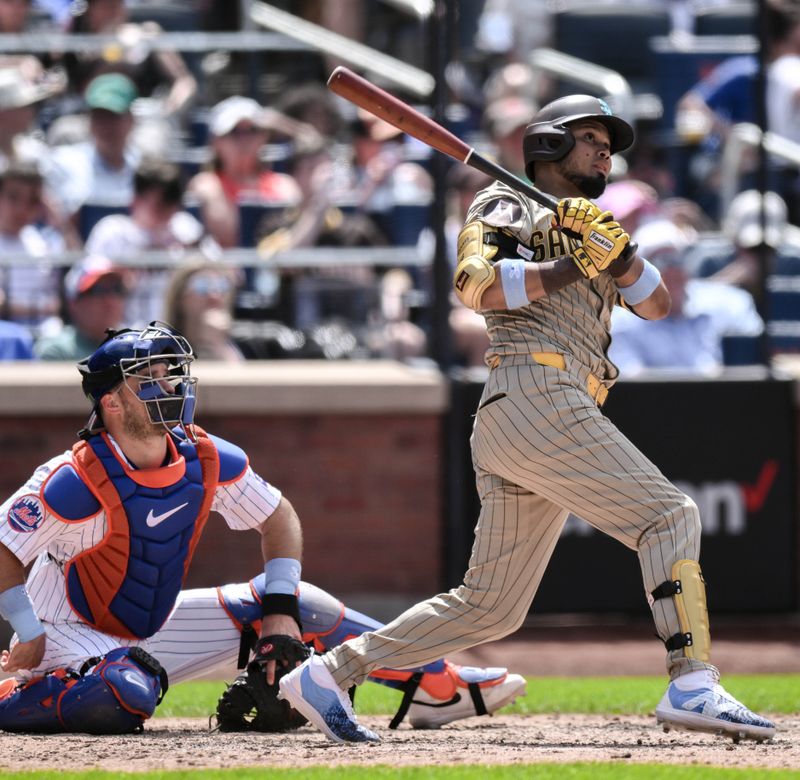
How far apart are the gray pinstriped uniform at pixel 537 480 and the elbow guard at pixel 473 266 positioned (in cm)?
7

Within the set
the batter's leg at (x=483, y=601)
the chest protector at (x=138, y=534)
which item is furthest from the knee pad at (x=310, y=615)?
the batter's leg at (x=483, y=601)

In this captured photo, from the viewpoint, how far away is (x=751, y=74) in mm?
10180

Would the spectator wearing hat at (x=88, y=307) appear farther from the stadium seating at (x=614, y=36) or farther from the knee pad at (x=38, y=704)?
the stadium seating at (x=614, y=36)

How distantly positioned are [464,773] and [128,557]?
→ 1.38 metres

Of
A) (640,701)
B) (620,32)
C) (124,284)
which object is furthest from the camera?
(620,32)

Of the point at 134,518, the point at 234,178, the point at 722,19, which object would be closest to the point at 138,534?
the point at 134,518

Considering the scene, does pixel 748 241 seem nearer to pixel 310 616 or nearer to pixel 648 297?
pixel 648 297

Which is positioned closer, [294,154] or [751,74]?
[294,154]

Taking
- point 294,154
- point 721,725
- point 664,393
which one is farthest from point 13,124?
point 721,725

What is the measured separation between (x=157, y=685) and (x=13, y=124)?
5.15 m

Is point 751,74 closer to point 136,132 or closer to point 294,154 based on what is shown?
point 294,154

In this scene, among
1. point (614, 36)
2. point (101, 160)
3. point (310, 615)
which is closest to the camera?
point (310, 615)

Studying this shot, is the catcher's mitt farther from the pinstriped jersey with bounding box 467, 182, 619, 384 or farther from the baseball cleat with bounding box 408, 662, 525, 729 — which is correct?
the pinstriped jersey with bounding box 467, 182, 619, 384

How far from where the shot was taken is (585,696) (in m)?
6.23
